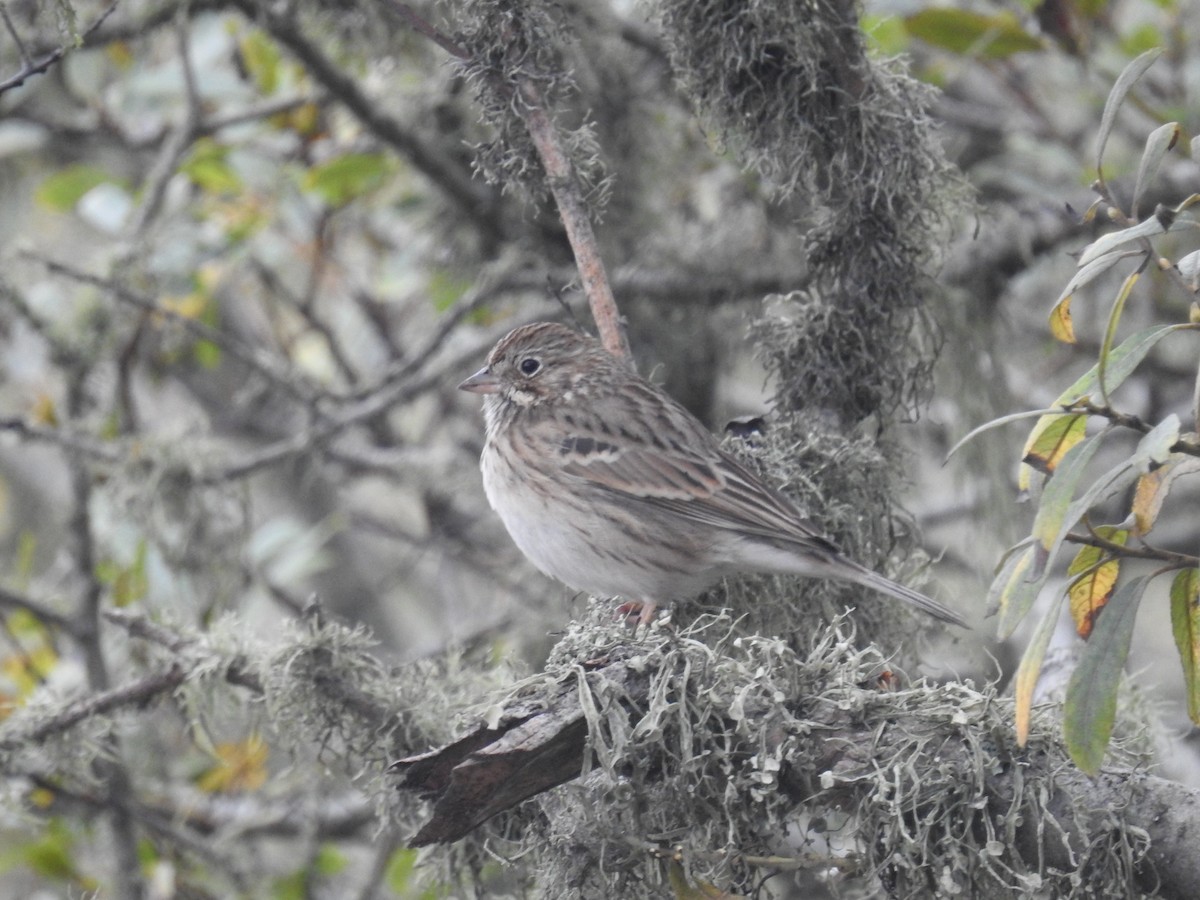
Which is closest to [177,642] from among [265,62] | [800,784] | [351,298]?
[800,784]

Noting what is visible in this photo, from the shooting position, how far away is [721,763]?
2.36m

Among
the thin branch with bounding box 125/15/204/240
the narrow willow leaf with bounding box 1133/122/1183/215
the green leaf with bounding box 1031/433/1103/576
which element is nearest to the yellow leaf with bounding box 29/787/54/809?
the thin branch with bounding box 125/15/204/240

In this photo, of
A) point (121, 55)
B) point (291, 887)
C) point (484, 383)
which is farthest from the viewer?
point (121, 55)

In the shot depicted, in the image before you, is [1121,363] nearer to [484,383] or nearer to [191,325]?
[484,383]

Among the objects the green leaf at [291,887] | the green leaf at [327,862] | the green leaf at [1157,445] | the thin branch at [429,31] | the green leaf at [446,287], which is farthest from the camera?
the green leaf at [446,287]

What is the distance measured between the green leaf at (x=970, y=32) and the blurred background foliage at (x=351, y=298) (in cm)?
1

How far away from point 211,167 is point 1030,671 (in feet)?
13.8

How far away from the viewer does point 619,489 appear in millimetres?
3762

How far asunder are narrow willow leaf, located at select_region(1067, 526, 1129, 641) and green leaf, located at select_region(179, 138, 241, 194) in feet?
12.7

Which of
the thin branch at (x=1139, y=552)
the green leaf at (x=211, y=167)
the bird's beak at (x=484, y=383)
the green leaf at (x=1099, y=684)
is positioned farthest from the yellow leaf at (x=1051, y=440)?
the green leaf at (x=211, y=167)

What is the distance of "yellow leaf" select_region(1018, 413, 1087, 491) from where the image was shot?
2.26m

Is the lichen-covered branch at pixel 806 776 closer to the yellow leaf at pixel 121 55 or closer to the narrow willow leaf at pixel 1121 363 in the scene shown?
the narrow willow leaf at pixel 1121 363

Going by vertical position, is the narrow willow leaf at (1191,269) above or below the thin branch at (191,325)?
below

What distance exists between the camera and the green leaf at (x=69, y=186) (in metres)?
5.31
